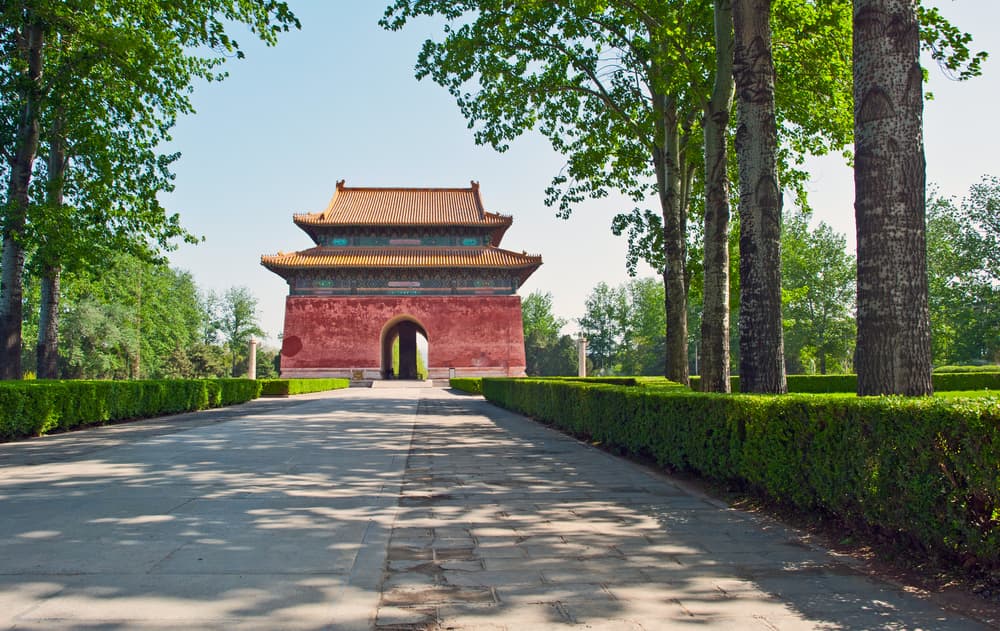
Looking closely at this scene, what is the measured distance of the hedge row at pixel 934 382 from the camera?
55.8 feet

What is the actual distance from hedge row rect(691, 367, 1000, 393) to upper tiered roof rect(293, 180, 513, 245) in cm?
2204

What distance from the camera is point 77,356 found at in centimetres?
3953

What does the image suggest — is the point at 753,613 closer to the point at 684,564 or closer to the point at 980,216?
the point at 684,564

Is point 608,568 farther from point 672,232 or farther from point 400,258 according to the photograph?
point 400,258

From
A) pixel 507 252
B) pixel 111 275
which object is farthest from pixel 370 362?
pixel 111 275

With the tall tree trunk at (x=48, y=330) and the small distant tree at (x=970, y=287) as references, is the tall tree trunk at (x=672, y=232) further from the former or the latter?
the small distant tree at (x=970, y=287)

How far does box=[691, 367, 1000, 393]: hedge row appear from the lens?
17016 millimetres

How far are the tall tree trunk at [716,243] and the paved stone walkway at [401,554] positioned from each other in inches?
154

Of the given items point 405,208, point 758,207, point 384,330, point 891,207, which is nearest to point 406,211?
point 405,208

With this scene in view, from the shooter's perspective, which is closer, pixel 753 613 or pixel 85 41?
pixel 753 613

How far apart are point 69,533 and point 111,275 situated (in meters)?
41.0

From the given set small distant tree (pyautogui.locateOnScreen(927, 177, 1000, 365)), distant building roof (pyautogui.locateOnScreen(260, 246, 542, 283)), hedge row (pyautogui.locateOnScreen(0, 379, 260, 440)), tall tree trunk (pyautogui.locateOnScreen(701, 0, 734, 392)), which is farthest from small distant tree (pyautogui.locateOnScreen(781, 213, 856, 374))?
hedge row (pyautogui.locateOnScreen(0, 379, 260, 440))

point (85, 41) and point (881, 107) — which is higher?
point (85, 41)

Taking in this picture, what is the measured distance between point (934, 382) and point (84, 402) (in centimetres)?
2005
